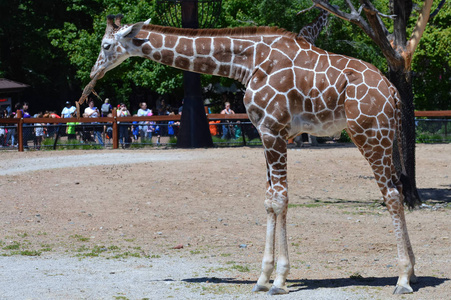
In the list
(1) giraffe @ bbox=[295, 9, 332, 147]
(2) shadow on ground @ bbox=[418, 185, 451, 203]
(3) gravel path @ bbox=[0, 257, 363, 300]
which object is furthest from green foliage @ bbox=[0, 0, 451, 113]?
(3) gravel path @ bbox=[0, 257, 363, 300]

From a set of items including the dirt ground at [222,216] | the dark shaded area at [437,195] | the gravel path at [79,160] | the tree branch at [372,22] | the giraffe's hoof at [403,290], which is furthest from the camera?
the gravel path at [79,160]

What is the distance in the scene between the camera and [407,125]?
1240 centimetres

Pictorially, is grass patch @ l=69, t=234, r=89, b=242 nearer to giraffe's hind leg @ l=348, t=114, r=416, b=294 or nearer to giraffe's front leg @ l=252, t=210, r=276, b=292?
giraffe's front leg @ l=252, t=210, r=276, b=292

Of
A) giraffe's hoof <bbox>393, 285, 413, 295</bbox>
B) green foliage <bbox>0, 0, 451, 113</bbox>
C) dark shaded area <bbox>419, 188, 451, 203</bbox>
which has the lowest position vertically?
giraffe's hoof <bbox>393, 285, 413, 295</bbox>

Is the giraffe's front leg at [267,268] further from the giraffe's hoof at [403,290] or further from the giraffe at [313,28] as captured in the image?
the giraffe at [313,28]

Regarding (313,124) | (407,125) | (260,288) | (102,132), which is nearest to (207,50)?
(313,124)

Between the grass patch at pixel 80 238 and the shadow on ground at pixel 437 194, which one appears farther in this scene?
the shadow on ground at pixel 437 194

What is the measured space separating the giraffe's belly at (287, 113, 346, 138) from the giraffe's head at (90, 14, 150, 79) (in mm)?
2036

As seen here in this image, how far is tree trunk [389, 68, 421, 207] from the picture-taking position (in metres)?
12.3

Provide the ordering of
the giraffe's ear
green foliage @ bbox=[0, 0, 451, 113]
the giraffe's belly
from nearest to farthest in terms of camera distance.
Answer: the giraffe's belly < the giraffe's ear < green foliage @ bbox=[0, 0, 451, 113]

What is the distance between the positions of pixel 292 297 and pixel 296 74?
2.32 m

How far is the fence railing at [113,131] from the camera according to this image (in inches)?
891

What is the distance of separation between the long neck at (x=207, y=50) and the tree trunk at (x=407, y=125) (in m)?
5.22

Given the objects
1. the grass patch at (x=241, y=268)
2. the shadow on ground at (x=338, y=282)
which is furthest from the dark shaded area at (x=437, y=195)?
the grass patch at (x=241, y=268)
